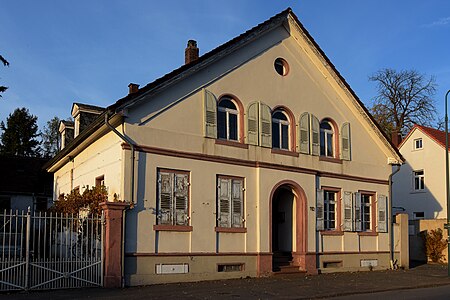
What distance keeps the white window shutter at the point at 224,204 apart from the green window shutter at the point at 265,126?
7.65 feet

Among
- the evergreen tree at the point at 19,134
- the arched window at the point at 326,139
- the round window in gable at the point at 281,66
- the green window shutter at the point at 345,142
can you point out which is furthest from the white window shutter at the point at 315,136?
the evergreen tree at the point at 19,134

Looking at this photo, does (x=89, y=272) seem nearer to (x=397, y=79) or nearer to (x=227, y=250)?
(x=227, y=250)

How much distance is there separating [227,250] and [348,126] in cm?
881

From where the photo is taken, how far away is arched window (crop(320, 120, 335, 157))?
72.9 feet

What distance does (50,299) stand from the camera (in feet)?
41.4

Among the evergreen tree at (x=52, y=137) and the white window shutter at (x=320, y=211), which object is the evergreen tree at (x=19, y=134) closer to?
the evergreen tree at (x=52, y=137)

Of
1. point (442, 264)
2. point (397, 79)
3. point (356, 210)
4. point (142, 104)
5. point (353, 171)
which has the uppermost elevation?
point (397, 79)

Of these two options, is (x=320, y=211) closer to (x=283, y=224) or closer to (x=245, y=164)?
(x=283, y=224)

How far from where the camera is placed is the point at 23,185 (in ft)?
115

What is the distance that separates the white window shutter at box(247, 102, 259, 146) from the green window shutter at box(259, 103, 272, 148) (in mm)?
184

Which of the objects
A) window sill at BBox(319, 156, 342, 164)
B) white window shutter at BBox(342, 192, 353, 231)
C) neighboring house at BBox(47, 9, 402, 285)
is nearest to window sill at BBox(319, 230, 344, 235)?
neighboring house at BBox(47, 9, 402, 285)

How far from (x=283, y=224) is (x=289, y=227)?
393mm

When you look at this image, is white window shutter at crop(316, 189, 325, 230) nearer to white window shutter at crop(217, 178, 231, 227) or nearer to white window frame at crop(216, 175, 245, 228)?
white window frame at crop(216, 175, 245, 228)

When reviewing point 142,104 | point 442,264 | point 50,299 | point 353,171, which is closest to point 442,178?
point 442,264
